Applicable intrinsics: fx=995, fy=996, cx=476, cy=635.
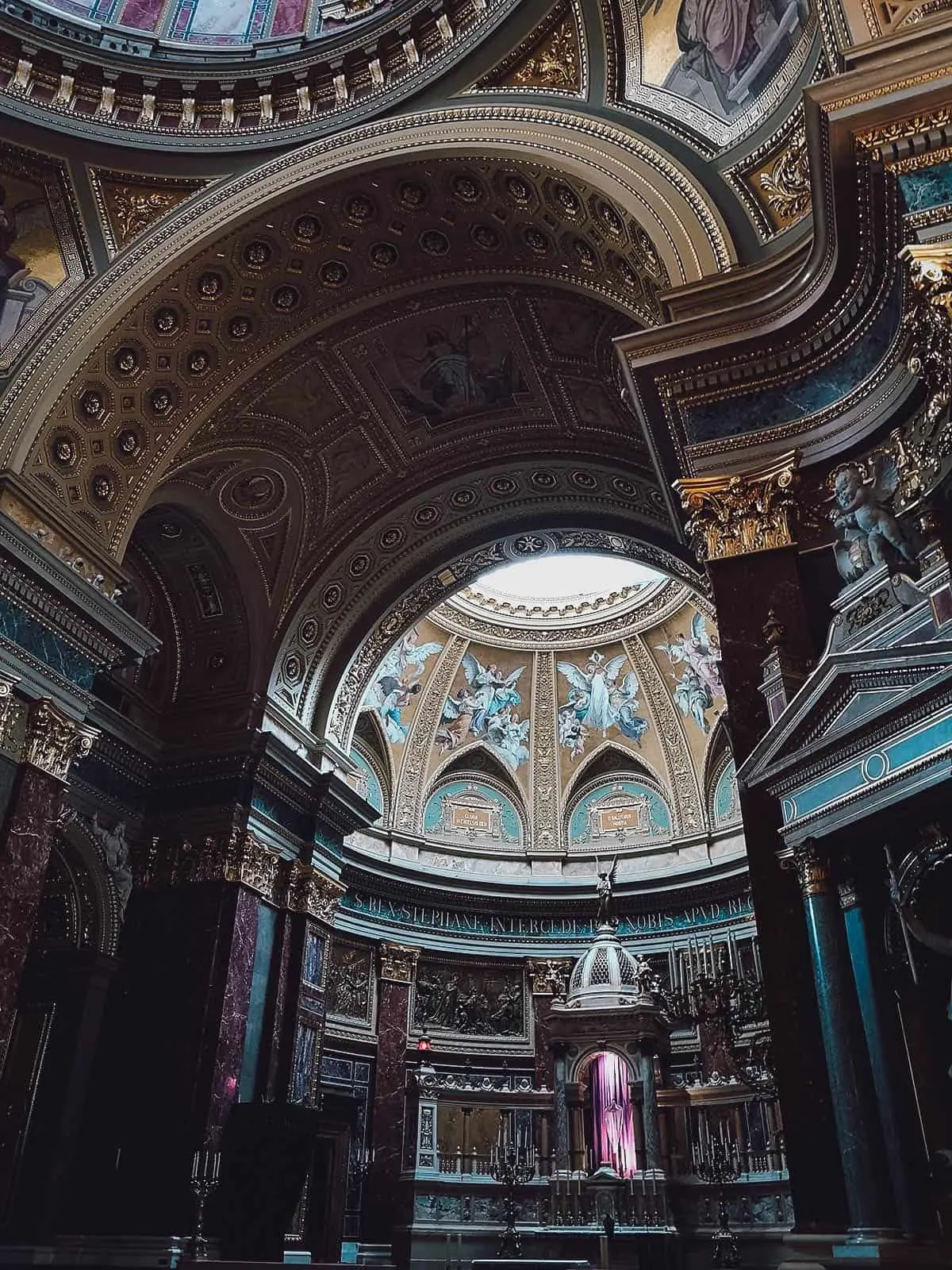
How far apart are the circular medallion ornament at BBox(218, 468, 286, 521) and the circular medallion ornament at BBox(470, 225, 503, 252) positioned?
4.30 m

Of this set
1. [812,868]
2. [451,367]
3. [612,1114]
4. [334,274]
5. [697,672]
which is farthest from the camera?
[697,672]

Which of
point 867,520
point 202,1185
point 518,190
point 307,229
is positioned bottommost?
point 202,1185

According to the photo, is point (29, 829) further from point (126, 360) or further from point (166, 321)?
point (166, 321)

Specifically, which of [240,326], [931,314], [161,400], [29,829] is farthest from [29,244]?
[931,314]

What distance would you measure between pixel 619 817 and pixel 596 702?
258 cm

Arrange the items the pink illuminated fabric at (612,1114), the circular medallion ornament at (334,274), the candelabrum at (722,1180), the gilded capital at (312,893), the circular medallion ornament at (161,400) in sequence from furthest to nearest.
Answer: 1. the pink illuminated fabric at (612,1114)
2. the gilded capital at (312,893)
3. the candelabrum at (722,1180)
4. the circular medallion ornament at (334,274)
5. the circular medallion ornament at (161,400)

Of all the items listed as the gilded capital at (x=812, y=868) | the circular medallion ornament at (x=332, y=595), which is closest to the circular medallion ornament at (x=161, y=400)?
the circular medallion ornament at (x=332, y=595)

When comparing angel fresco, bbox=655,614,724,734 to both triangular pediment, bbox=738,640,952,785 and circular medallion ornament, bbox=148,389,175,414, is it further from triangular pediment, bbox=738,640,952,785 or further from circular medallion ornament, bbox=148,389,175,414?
triangular pediment, bbox=738,640,952,785

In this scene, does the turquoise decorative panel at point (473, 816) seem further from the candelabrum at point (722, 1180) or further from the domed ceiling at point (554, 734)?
the candelabrum at point (722, 1180)

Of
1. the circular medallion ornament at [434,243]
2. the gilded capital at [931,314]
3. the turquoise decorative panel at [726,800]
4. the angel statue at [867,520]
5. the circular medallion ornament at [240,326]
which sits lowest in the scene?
the angel statue at [867,520]

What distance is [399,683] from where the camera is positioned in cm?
2123

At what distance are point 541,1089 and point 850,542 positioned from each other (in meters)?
13.5

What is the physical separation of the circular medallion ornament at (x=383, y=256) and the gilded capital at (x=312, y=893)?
26.2ft

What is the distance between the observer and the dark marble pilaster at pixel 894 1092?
479 centimetres
